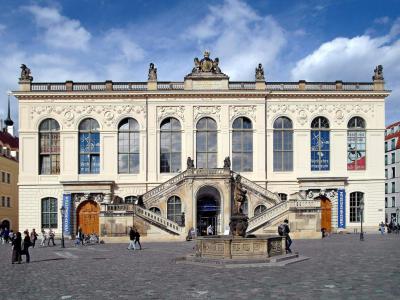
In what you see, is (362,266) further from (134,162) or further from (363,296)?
(134,162)

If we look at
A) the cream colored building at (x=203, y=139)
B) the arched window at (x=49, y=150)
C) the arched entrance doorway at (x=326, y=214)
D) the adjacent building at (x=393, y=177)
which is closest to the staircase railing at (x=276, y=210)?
the cream colored building at (x=203, y=139)

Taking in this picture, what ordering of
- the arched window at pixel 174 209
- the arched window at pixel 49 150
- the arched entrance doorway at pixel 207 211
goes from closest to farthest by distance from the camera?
the arched window at pixel 174 209 → the arched entrance doorway at pixel 207 211 → the arched window at pixel 49 150

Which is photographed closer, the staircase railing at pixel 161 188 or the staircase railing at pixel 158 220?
the staircase railing at pixel 158 220

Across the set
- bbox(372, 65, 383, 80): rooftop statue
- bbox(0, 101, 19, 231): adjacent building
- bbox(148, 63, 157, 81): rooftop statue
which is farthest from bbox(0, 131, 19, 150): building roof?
bbox(372, 65, 383, 80): rooftop statue

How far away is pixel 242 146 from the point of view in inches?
2008

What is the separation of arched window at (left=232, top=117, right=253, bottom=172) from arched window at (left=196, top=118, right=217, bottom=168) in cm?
182

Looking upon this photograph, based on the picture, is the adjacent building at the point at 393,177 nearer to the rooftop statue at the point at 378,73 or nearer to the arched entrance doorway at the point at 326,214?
the rooftop statue at the point at 378,73

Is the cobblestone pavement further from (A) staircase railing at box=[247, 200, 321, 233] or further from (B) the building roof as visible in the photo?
(B) the building roof

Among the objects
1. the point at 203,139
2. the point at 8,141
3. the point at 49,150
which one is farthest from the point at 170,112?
the point at 8,141

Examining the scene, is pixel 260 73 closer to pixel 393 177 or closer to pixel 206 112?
pixel 206 112

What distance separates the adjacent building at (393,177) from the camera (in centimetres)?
7906

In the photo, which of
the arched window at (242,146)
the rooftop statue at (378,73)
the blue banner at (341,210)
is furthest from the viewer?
the rooftop statue at (378,73)

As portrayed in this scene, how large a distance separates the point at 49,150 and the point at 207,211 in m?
15.8

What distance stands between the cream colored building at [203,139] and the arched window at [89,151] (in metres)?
0.09
